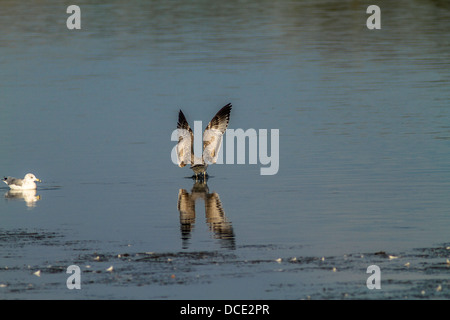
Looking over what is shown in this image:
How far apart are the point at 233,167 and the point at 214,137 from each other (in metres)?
0.86

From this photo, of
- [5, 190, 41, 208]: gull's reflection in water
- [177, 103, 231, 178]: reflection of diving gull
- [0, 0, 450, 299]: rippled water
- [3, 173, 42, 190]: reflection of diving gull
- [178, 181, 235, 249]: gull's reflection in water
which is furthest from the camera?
[177, 103, 231, 178]: reflection of diving gull

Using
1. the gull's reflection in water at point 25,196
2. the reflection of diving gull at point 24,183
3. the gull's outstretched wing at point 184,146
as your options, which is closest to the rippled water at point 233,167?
the gull's reflection in water at point 25,196

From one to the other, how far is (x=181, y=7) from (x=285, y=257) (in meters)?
58.0

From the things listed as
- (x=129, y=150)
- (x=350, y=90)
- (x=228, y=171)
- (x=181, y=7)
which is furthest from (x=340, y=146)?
(x=181, y=7)

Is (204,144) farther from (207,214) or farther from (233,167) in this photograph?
(207,214)

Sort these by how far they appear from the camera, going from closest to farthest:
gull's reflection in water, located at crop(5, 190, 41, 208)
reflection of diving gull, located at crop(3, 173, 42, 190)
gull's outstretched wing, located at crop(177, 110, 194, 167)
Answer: gull's reflection in water, located at crop(5, 190, 41, 208), reflection of diving gull, located at crop(3, 173, 42, 190), gull's outstretched wing, located at crop(177, 110, 194, 167)

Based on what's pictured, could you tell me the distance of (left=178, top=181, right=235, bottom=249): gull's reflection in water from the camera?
1721cm

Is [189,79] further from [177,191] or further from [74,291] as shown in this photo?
[74,291]

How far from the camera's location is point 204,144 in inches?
989

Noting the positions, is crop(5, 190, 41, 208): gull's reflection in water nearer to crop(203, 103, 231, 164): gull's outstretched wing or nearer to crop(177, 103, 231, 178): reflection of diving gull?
crop(177, 103, 231, 178): reflection of diving gull

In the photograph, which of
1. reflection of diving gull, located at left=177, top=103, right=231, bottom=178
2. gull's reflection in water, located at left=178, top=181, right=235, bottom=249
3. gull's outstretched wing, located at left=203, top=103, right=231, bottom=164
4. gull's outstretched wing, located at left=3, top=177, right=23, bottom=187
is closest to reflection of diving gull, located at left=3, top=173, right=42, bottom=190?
gull's outstretched wing, located at left=3, top=177, right=23, bottom=187

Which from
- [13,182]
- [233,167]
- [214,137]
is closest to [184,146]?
[214,137]

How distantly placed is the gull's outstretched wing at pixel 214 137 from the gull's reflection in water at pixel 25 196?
4.13m

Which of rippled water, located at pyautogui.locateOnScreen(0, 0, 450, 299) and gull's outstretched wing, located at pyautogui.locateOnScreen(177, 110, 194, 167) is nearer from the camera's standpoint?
rippled water, located at pyautogui.locateOnScreen(0, 0, 450, 299)
